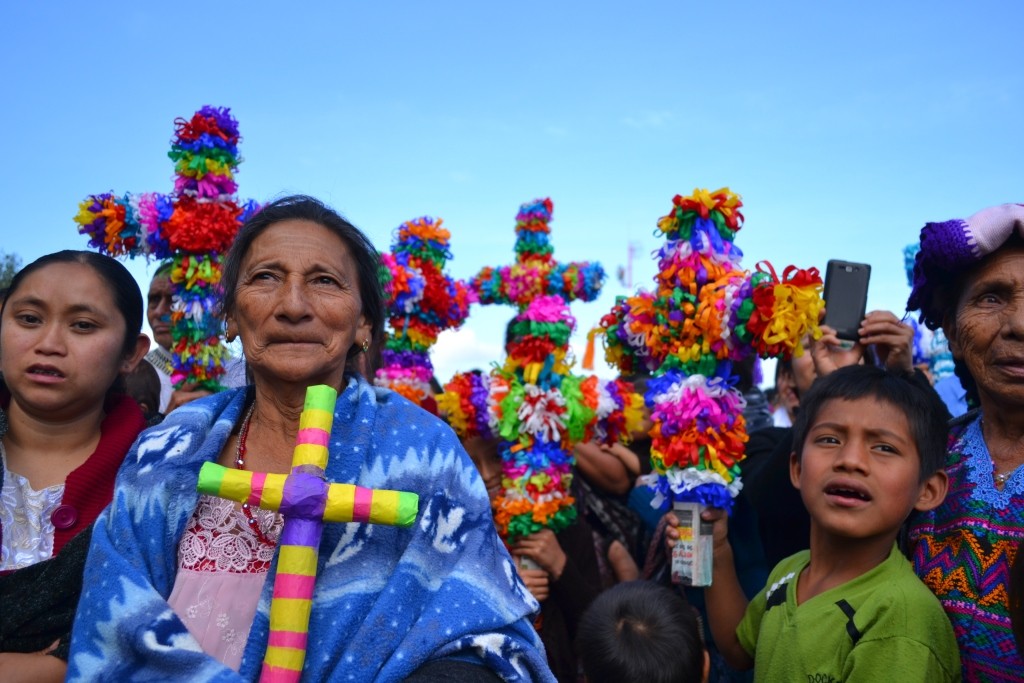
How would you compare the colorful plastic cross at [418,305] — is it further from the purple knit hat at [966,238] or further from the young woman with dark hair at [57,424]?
the purple knit hat at [966,238]

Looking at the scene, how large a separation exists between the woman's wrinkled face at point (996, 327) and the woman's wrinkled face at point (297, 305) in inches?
64.2

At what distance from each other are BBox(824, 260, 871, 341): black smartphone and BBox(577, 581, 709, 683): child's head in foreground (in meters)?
1.11

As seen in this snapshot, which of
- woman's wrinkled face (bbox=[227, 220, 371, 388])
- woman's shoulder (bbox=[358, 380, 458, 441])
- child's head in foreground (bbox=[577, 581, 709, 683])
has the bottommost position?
child's head in foreground (bbox=[577, 581, 709, 683])

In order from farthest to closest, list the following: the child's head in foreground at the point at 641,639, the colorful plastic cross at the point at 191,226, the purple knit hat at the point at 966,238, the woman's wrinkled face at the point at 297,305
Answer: the colorful plastic cross at the point at 191,226 → the child's head in foreground at the point at 641,639 → the purple knit hat at the point at 966,238 → the woman's wrinkled face at the point at 297,305

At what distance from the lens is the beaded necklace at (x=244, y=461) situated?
1.98m

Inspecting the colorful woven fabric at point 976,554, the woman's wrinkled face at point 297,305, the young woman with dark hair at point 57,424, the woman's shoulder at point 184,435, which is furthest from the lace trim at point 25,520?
the colorful woven fabric at point 976,554

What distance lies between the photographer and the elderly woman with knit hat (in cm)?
205

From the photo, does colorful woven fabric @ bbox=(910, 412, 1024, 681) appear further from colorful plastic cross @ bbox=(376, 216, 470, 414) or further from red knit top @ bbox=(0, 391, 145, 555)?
colorful plastic cross @ bbox=(376, 216, 470, 414)

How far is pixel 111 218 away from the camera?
4.41 m

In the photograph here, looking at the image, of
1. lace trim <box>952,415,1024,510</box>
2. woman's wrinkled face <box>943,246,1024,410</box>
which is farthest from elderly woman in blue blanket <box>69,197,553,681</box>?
woman's wrinkled face <box>943,246,1024,410</box>

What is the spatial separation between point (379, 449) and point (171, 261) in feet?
10.1

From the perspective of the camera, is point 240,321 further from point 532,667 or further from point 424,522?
point 532,667

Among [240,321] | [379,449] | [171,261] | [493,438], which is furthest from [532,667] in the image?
[171,261]

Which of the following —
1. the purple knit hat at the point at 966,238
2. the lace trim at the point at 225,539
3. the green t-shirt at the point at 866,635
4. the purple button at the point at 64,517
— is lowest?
the green t-shirt at the point at 866,635
